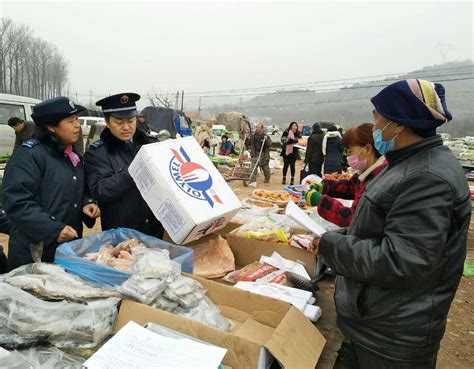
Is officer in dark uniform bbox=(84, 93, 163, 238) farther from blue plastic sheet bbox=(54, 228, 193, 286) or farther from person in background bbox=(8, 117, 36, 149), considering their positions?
person in background bbox=(8, 117, 36, 149)

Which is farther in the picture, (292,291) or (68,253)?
(292,291)

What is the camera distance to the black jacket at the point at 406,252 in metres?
1.16

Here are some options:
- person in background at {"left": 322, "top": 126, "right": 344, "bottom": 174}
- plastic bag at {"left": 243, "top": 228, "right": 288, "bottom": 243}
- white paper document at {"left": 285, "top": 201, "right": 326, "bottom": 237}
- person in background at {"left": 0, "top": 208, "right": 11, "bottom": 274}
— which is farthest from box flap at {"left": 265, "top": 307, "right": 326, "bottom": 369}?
person in background at {"left": 322, "top": 126, "right": 344, "bottom": 174}

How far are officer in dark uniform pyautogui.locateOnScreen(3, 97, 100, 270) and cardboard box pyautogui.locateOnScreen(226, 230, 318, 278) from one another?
937 millimetres

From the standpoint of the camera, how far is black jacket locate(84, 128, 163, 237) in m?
2.15

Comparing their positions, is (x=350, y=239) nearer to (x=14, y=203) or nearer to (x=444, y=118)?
(x=444, y=118)

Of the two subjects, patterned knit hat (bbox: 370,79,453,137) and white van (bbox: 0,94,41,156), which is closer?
patterned knit hat (bbox: 370,79,453,137)

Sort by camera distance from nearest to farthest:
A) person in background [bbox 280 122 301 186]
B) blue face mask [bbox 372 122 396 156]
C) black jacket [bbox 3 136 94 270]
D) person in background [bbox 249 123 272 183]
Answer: blue face mask [bbox 372 122 396 156], black jacket [bbox 3 136 94 270], person in background [bbox 280 122 301 186], person in background [bbox 249 123 272 183]

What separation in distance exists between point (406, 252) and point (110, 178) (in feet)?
5.32

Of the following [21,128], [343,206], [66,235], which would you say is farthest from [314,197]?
[21,128]

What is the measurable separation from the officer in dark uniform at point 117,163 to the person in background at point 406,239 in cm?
129

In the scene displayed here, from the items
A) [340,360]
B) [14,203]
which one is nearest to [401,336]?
[340,360]

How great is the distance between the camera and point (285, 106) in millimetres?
105625

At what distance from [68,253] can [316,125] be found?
8.18 meters
